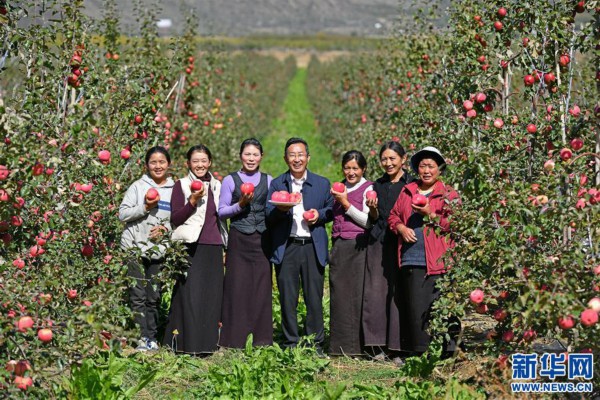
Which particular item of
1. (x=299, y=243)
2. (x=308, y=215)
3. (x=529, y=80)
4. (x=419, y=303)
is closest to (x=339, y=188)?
(x=308, y=215)

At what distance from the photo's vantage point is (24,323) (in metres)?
3.45

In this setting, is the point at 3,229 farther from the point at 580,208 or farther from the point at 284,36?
the point at 284,36

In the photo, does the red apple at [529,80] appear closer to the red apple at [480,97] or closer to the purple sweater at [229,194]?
the red apple at [480,97]

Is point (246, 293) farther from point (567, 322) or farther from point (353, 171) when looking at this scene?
point (567, 322)

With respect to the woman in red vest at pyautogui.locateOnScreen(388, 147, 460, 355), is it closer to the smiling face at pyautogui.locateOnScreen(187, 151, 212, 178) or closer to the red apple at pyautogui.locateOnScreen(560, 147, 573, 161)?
the red apple at pyautogui.locateOnScreen(560, 147, 573, 161)

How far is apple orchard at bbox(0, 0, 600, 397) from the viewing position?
Result: 3580 millimetres

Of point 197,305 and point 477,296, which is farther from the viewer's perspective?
point 197,305

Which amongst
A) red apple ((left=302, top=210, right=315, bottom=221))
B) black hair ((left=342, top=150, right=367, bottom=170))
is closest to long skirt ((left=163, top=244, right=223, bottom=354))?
red apple ((left=302, top=210, right=315, bottom=221))

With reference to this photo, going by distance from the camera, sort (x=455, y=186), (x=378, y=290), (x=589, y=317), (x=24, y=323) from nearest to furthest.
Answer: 1. (x=589, y=317)
2. (x=24, y=323)
3. (x=455, y=186)
4. (x=378, y=290)

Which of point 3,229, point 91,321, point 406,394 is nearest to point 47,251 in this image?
point 3,229

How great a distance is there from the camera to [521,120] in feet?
16.9

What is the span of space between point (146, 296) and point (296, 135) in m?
15.3

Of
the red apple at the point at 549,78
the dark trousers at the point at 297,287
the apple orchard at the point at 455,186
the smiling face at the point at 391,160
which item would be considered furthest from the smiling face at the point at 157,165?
the red apple at the point at 549,78

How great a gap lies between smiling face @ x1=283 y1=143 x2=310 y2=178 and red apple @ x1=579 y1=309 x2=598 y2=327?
2.34 meters
